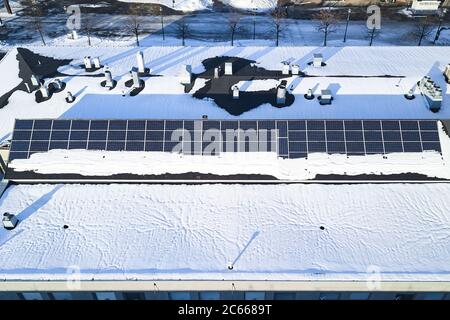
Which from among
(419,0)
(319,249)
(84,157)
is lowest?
(419,0)

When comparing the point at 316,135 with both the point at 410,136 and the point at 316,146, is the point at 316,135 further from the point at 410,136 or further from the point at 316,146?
the point at 410,136

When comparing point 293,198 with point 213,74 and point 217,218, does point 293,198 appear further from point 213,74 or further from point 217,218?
point 213,74

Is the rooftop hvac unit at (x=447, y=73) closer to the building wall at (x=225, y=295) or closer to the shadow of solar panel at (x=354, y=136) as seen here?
the shadow of solar panel at (x=354, y=136)

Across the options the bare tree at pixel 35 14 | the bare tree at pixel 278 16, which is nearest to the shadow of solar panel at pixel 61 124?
the bare tree at pixel 35 14

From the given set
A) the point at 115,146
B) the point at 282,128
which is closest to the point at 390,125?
the point at 282,128

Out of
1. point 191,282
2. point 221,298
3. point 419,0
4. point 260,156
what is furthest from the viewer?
point 419,0
